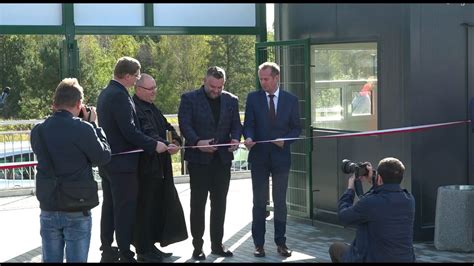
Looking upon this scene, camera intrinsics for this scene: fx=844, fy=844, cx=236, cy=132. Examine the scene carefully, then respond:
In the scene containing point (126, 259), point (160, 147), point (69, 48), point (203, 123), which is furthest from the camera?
point (69, 48)

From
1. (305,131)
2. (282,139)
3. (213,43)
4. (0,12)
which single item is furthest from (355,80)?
(213,43)

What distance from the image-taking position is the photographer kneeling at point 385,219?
18.4 feet

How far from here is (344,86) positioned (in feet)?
30.9

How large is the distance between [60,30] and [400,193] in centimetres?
533

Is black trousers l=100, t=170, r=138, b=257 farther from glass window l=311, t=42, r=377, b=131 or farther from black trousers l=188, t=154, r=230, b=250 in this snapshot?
glass window l=311, t=42, r=377, b=131

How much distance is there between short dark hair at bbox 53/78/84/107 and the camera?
5699mm

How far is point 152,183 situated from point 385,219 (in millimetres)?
2702

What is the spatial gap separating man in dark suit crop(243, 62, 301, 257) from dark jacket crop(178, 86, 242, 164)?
0.79 feet

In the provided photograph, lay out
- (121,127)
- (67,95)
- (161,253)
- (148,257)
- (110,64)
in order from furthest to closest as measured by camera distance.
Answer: (110,64) → (161,253) → (148,257) → (121,127) → (67,95)

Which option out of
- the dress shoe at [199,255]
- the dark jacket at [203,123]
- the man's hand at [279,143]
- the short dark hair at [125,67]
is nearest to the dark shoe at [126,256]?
the dress shoe at [199,255]

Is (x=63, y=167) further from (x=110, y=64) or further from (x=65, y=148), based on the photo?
(x=110, y=64)

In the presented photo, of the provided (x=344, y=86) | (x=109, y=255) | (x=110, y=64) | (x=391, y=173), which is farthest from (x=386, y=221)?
(x=110, y=64)

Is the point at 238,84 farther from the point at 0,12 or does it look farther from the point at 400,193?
the point at 400,193

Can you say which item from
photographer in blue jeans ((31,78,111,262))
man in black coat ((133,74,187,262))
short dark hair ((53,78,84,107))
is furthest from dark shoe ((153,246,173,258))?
short dark hair ((53,78,84,107))
